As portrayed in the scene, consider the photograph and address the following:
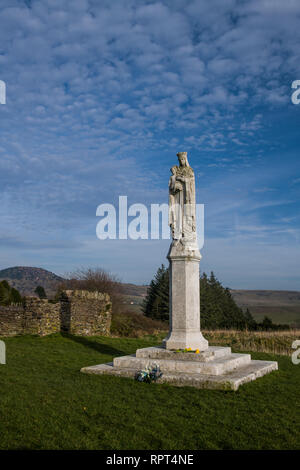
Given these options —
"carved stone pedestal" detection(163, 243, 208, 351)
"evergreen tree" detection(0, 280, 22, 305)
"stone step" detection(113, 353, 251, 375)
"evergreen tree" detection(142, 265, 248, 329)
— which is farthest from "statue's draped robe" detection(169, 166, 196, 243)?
"evergreen tree" detection(142, 265, 248, 329)

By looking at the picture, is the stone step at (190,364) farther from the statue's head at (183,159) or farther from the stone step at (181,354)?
the statue's head at (183,159)

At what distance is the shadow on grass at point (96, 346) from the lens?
12.4 meters

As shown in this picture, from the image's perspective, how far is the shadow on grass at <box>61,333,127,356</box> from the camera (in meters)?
12.4

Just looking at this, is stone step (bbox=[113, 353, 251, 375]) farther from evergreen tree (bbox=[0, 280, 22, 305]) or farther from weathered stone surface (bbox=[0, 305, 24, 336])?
evergreen tree (bbox=[0, 280, 22, 305])

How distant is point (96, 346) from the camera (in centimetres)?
1389

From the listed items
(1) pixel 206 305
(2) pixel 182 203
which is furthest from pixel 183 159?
(1) pixel 206 305

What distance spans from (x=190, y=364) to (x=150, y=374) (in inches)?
36.0

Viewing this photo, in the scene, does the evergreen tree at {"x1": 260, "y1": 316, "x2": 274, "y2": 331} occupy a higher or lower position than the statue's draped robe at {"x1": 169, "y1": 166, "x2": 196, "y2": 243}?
lower

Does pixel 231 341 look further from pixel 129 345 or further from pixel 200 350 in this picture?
pixel 200 350

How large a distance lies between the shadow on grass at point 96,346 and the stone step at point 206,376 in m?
3.23

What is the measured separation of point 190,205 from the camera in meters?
9.92

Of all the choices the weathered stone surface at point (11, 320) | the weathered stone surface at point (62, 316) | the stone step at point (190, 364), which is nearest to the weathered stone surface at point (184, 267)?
the stone step at point (190, 364)

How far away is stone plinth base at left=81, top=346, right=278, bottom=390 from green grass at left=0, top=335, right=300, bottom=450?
23 centimetres
